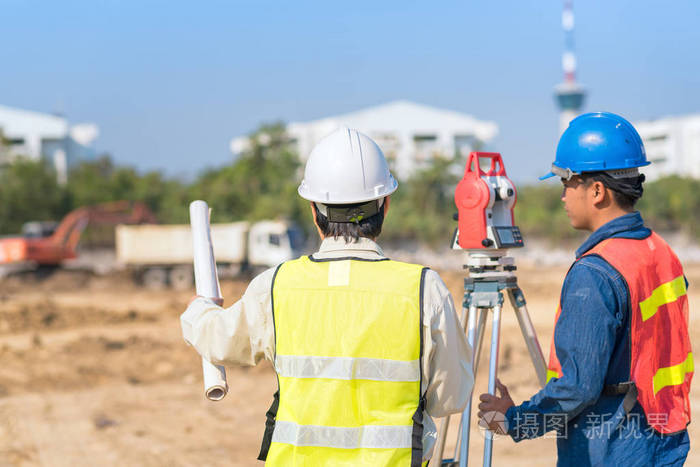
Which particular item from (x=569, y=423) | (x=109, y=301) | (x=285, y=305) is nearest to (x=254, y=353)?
(x=285, y=305)

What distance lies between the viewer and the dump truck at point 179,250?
69.2 ft

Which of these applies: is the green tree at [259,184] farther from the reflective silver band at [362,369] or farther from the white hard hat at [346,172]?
the reflective silver band at [362,369]

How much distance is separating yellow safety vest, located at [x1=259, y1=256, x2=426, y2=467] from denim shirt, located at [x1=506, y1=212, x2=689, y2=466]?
0.41 metres

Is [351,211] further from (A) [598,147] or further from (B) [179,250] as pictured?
(B) [179,250]

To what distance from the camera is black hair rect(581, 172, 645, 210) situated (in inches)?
81.0

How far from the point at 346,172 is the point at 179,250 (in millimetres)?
19913

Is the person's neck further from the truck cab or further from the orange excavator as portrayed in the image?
the orange excavator

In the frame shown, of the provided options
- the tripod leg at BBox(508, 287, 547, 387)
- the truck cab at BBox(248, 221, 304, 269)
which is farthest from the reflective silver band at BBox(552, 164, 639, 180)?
the truck cab at BBox(248, 221, 304, 269)

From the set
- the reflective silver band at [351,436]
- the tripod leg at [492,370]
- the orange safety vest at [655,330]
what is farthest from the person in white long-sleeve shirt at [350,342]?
the tripod leg at [492,370]

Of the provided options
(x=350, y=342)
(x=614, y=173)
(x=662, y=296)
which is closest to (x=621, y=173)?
(x=614, y=173)

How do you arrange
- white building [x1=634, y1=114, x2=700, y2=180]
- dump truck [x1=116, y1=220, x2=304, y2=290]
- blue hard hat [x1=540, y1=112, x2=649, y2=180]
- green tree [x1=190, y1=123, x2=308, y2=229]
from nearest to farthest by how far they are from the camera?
blue hard hat [x1=540, y1=112, x2=649, y2=180] < dump truck [x1=116, y1=220, x2=304, y2=290] < green tree [x1=190, y1=123, x2=308, y2=229] < white building [x1=634, y1=114, x2=700, y2=180]

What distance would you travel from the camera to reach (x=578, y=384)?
6.12ft

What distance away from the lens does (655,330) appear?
1.98 metres

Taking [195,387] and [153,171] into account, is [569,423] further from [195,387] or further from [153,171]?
[153,171]
